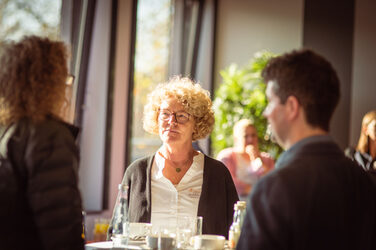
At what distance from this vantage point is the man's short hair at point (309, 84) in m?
1.66

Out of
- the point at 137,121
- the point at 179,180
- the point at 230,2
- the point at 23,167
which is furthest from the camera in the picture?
the point at 230,2

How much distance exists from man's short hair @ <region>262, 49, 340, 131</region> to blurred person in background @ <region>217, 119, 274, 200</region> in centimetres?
363

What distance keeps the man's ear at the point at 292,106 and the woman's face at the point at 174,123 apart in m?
1.37

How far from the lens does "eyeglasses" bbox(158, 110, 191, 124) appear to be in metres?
3.06

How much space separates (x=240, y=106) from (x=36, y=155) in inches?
196

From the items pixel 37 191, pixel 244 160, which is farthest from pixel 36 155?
pixel 244 160

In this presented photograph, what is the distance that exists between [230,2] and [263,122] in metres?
2.15

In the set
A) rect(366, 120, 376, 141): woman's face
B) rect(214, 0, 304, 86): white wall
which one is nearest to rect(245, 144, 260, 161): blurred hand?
rect(366, 120, 376, 141): woman's face

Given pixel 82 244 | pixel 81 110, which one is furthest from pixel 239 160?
pixel 82 244

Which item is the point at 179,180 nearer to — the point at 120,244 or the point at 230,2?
the point at 120,244

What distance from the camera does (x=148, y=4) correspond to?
6203 mm

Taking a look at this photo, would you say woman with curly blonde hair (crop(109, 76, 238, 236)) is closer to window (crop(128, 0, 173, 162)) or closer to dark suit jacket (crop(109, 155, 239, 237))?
dark suit jacket (crop(109, 155, 239, 237))

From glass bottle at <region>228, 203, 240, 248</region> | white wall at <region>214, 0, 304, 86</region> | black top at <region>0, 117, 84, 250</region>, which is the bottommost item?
glass bottle at <region>228, 203, 240, 248</region>

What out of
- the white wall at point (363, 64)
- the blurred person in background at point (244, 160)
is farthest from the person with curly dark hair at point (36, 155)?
the white wall at point (363, 64)
